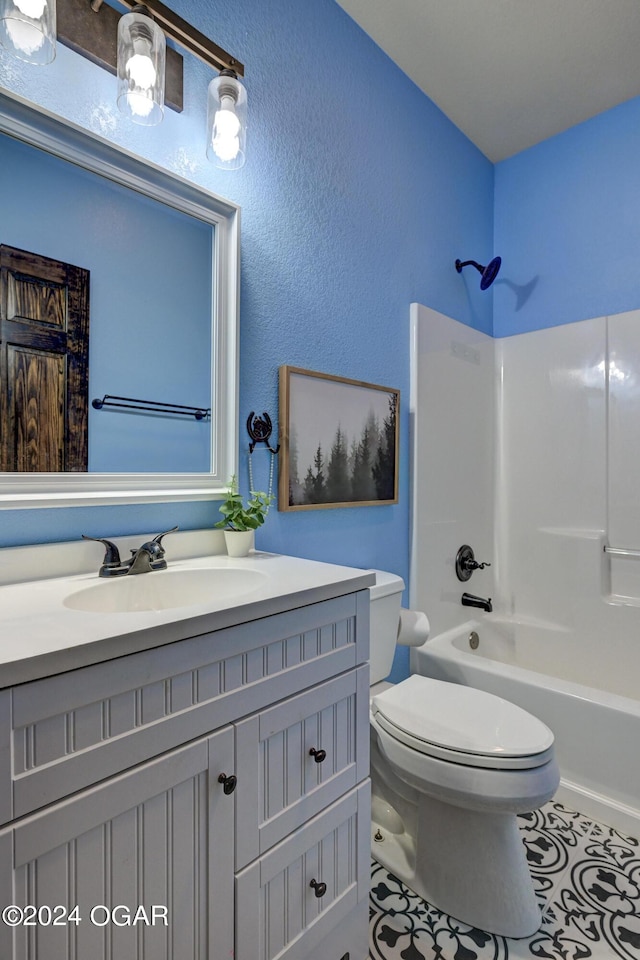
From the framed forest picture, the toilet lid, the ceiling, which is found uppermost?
the ceiling

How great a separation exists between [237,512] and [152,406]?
35 cm

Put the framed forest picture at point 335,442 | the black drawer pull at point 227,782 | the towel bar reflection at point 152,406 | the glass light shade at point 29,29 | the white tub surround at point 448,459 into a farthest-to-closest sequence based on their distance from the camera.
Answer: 1. the white tub surround at point 448,459
2. the framed forest picture at point 335,442
3. the towel bar reflection at point 152,406
4. the glass light shade at point 29,29
5. the black drawer pull at point 227,782

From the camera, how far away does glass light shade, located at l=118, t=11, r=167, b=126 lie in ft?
3.70

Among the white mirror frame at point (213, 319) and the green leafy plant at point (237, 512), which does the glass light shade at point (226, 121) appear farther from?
the green leafy plant at point (237, 512)

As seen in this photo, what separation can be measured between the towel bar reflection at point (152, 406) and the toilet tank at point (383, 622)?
710 mm

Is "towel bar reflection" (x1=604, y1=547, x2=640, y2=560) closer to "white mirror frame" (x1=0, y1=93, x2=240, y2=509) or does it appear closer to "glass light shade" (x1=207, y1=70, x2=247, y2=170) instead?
"white mirror frame" (x1=0, y1=93, x2=240, y2=509)

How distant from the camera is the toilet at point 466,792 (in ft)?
3.98

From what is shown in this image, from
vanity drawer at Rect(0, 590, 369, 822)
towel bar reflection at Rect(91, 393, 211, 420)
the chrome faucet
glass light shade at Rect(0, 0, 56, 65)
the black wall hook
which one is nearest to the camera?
vanity drawer at Rect(0, 590, 369, 822)

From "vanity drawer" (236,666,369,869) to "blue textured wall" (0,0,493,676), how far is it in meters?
0.57

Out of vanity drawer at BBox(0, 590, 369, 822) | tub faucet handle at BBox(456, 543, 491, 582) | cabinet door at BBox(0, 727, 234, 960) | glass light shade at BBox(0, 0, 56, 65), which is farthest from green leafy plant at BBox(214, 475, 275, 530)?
tub faucet handle at BBox(456, 543, 491, 582)

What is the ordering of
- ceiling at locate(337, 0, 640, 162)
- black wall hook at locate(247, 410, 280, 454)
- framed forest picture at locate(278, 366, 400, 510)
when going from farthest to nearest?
1. ceiling at locate(337, 0, 640, 162)
2. framed forest picture at locate(278, 366, 400, 510)
3. black wall hook at locate(247, 410, 280, 454)

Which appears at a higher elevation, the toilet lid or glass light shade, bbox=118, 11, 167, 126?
glass light shade, bbox=118, 11, 167, 126

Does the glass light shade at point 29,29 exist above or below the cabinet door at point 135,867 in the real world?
above

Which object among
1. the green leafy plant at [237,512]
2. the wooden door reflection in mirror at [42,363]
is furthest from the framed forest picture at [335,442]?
the wooden door reflection in mirror at [42,363]
